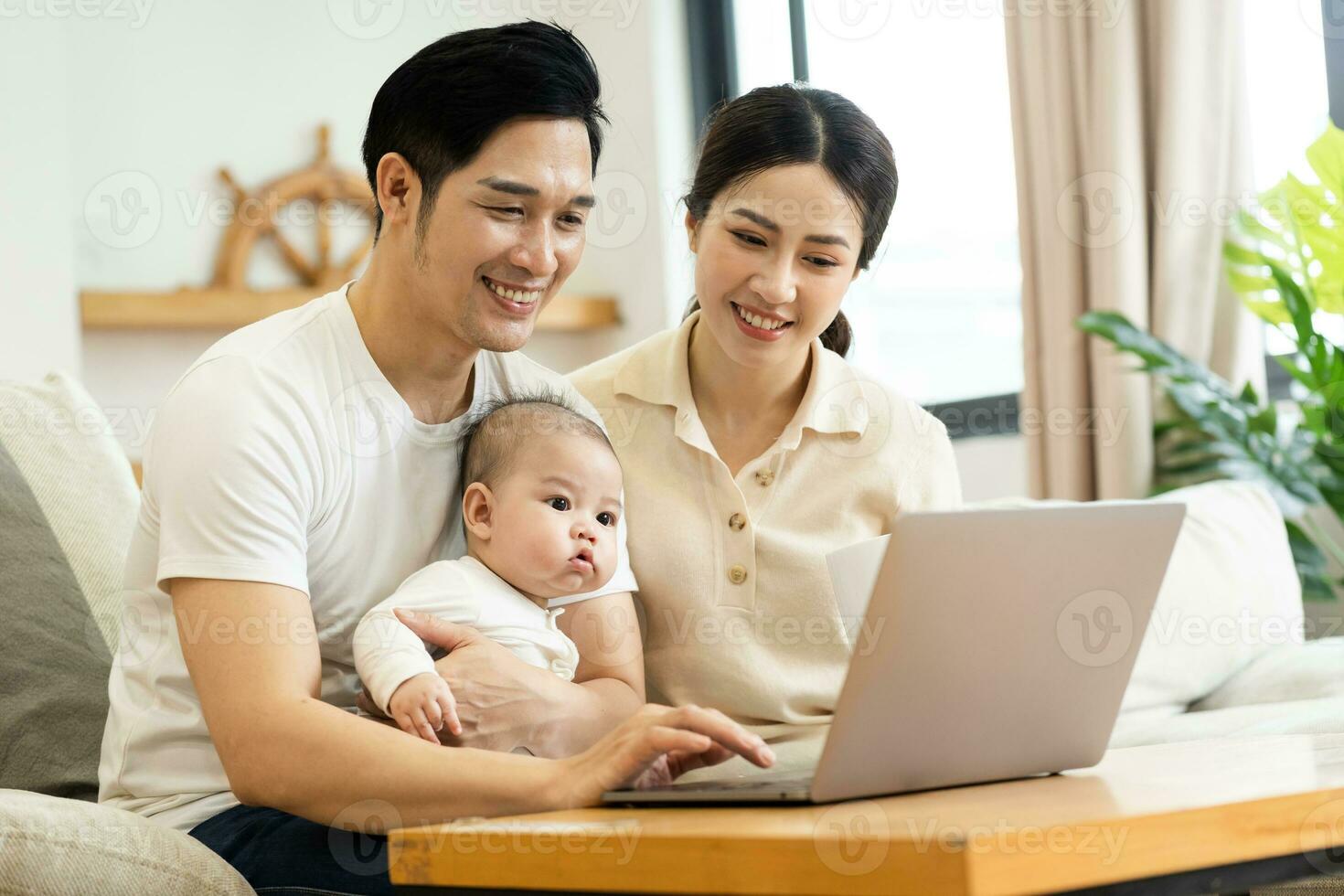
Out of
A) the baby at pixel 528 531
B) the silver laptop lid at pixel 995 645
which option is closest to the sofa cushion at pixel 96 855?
the baby at pixel 528 531

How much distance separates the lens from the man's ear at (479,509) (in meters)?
1.49

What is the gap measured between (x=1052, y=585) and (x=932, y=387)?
2991mm

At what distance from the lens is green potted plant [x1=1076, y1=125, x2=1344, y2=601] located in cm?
251

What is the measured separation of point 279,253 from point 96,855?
125 inches

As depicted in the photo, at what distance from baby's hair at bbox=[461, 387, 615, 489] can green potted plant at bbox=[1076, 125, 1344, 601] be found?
150 cm

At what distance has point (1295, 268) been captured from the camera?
2629 mm

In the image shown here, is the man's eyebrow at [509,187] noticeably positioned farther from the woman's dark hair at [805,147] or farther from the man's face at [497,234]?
the woman's dark hair at [805,147]

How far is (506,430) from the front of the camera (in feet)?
4.98

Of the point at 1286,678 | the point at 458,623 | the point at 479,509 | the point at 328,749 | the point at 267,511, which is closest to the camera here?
the point at 328,749

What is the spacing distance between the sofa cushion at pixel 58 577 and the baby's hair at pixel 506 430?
1.61 ft
